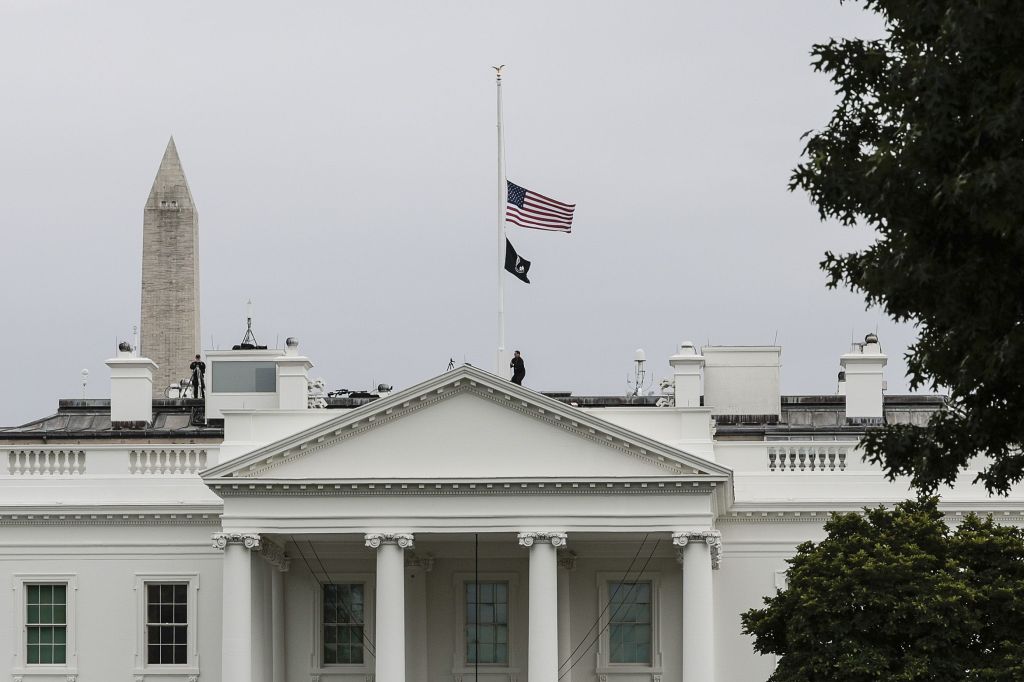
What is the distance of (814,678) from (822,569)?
6.89 feet

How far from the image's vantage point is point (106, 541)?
49031mm

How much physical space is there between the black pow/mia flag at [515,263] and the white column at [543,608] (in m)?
7.37

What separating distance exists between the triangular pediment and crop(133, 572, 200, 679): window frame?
4.47 metres

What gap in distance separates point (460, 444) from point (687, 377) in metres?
8.11

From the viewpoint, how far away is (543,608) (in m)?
45.2

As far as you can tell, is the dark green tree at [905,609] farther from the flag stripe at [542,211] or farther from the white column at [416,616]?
the flag stripe at [542,211]

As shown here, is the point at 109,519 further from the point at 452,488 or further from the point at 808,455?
the point at 808,455

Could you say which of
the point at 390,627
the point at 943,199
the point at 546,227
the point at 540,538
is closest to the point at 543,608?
the point at 540,538

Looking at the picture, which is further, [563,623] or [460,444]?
[563,623]

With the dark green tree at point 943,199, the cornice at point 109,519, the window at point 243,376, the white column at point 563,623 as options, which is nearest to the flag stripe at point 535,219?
the white column at point 563,623

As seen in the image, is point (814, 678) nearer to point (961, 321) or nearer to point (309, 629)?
point (309, 629)

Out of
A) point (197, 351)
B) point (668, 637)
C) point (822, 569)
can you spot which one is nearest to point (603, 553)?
point (668, 637)

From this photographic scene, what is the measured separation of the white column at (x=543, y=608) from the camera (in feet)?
148

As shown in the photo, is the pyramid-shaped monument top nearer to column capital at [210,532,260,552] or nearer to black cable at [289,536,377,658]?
black cable at [289,536,377,658]
